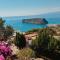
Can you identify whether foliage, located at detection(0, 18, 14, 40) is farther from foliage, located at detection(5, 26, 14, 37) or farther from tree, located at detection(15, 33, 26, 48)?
tree, located at detection(15, 33, 26, 48)

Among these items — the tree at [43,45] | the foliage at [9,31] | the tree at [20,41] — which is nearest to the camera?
the tree at [43,45]

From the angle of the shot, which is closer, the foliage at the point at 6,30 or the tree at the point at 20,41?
the tree at the point at 20,41

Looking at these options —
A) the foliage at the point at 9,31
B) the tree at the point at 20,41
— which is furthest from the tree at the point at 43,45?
the foliage at the point at 9,31

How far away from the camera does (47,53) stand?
9539 mm

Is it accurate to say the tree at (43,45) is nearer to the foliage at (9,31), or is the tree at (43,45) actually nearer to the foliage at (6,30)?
the foliage at (6,30)

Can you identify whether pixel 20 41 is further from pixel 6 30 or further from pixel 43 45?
pixel 6 30

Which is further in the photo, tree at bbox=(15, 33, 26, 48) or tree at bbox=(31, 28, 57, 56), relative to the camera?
tree at bbox=(15, 33, 26, 48)

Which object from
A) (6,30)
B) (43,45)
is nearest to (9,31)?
(6,30)

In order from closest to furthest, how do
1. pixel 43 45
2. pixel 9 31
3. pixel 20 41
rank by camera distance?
pixel 43 45
pixel 20 41
pixel 9 31

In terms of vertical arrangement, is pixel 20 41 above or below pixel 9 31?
above

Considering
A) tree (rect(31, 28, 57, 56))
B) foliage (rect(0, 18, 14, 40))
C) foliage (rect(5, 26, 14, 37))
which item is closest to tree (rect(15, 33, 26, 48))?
tree (rect(31, 28, 57, 56))

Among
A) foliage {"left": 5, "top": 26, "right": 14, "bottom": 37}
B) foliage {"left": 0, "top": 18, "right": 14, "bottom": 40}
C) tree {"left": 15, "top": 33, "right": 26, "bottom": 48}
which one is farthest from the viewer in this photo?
foliage {"left": 5, "top": 26, "right": 14, "bottom": 37}

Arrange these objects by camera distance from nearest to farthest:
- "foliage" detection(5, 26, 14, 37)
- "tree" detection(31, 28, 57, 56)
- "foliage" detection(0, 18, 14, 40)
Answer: "tree" detection(31, 28, 57, 56) → "foliage" detection(0, 18, 14, 40) → "foliage" detection(5, 26, 14, 37)

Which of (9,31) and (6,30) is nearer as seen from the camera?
(6,30)
